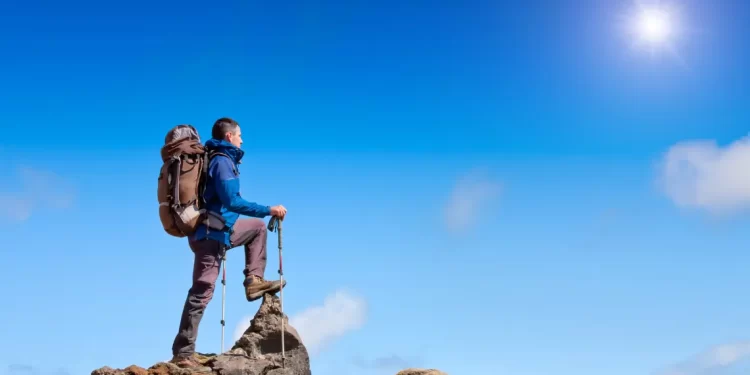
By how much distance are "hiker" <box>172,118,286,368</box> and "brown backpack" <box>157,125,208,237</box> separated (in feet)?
0.58

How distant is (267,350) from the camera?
47.5ft

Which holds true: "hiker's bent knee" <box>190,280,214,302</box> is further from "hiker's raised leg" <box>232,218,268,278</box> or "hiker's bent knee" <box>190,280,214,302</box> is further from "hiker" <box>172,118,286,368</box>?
"hiker's raised leg" <box>232,218,268,278</box>

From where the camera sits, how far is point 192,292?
1373 cm

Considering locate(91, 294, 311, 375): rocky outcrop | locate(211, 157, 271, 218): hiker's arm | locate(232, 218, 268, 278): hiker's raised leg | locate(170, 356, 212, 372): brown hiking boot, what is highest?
locate(211, 157, 271, 218): hiker's arm

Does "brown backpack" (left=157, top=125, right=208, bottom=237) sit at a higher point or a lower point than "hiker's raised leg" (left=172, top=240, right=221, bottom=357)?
higher

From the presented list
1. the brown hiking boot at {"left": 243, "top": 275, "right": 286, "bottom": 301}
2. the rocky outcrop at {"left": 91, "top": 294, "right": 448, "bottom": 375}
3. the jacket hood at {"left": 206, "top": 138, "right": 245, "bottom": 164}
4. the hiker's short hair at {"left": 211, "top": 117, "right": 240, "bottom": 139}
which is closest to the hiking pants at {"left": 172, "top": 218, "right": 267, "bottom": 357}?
the rocky outcrop at {"left": 91, "top": 294, "right": 448, "bottom": 375}

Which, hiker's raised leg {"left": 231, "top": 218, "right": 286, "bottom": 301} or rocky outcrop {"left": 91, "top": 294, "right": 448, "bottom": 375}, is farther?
hiker's raised leg {"left": 231, "top": 218, "right": 286, "bottom": 301}

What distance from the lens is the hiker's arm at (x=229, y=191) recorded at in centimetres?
1355

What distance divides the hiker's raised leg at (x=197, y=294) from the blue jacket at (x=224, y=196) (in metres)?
0.21

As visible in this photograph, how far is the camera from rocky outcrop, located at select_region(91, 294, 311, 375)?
556 inches

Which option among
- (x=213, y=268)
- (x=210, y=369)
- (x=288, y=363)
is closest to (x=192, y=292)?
(x=213, y=268)

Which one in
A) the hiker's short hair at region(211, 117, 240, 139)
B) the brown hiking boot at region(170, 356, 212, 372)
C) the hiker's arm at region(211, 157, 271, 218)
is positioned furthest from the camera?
the hiker's short hair at region(211, 117, 240, 139)

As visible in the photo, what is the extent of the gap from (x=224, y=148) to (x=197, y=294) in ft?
9.10

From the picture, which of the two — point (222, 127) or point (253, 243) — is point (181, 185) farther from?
point (253, 243)
